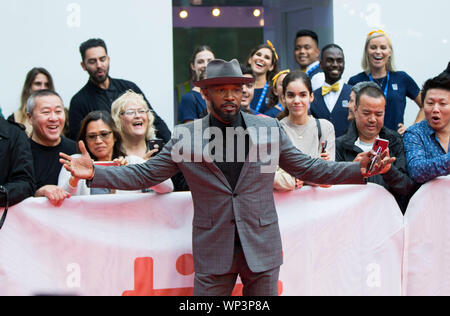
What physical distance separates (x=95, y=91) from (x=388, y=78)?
2.95m

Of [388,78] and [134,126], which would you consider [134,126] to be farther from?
[388,78]

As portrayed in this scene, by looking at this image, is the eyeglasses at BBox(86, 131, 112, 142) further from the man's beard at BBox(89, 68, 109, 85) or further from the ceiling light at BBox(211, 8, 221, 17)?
the ceiling light at BBox(211, 8, 221, 17)

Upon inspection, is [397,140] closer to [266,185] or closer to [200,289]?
[266,185]

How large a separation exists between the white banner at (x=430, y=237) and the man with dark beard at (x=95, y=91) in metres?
2.52

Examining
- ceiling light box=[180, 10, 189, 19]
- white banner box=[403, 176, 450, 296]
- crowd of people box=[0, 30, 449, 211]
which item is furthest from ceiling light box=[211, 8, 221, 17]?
white banner box=[403, 176, 450, 296]

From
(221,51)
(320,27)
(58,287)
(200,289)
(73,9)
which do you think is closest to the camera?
(200,289)

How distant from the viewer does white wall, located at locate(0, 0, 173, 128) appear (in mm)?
7258

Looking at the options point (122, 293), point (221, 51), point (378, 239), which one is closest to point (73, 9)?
point (221, 51)

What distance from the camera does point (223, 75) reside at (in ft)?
12.2

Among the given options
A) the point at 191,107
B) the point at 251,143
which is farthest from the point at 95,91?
the point at 251,143

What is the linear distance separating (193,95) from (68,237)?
7.82ft

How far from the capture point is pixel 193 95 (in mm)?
6230

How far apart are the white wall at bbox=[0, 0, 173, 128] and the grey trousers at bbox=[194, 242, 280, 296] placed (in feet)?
13.0

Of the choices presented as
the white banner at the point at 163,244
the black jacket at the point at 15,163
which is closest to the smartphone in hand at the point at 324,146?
the white banner at the point at 163,244
